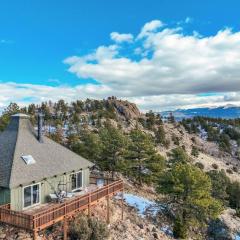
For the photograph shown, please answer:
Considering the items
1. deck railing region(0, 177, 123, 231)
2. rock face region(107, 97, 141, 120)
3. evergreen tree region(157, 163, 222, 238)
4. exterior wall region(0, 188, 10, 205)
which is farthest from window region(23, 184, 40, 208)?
rock face region(107, 97, 141, 120)

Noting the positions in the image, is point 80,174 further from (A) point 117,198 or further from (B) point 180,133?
(B) point 180,133

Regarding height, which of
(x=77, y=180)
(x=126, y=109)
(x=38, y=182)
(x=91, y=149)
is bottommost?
(x=77, y=180)

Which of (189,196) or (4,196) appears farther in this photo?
(189,196)

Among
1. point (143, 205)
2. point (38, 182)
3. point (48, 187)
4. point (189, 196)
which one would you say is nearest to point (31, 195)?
point (38, 182)

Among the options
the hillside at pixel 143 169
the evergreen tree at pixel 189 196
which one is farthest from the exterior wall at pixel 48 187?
the evergreen tree at pixel 189 196

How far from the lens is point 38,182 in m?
22.1

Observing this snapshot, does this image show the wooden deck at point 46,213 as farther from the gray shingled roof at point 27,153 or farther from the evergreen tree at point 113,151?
the evergreen tree at point 113,151

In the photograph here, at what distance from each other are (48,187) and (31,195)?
5.31 feet

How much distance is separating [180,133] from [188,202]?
6775 cm

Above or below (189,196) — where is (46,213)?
above

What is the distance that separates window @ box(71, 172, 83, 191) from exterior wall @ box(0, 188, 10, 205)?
6.37 metres

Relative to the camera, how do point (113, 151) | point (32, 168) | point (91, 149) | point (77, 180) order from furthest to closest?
point (113, 151) → point (91, 149) → point (77, 180) → point (32, 168)

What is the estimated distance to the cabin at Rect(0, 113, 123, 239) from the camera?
64.8 ft

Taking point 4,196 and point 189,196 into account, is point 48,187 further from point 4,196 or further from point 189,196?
point 189,196
